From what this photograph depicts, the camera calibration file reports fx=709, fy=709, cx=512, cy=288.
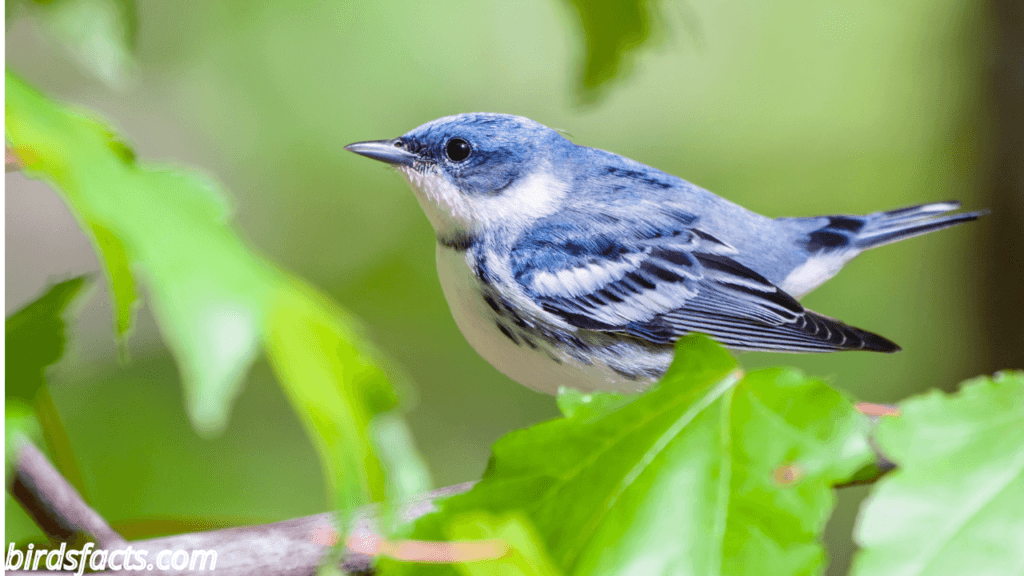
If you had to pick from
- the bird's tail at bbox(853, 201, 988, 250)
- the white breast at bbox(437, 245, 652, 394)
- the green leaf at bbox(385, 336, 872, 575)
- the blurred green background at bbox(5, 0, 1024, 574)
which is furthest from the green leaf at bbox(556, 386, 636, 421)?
the blurred green background at bbox(5, 0, 1024, 574)

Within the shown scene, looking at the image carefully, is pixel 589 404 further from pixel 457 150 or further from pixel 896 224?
pixel 896 224

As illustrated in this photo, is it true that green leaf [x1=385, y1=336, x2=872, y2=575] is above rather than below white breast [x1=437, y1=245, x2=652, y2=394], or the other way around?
above

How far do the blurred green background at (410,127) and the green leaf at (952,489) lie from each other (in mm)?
439

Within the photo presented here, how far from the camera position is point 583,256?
0.41 meters

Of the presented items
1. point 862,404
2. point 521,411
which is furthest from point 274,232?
point 862,404

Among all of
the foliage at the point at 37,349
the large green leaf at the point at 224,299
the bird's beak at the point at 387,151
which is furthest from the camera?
the bird's beak at the point at 387,151

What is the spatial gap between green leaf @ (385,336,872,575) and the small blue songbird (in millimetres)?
159

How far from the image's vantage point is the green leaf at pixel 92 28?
0.30 m

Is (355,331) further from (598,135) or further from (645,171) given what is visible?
(598,135)

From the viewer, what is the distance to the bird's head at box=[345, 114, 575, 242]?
15.5 inches

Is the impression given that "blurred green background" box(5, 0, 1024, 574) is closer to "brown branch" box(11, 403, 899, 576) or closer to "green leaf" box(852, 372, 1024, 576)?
"brown branch" box(11, 403, 899, 576)

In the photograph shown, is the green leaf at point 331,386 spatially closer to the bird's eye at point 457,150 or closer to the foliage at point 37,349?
the foliage at point 37,349

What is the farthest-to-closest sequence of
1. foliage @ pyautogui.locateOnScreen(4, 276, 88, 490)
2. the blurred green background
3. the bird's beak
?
the blurred green background, the bird's beak, foliage @ pyautogui.locateOnScreen(4, 276, 88, 490)

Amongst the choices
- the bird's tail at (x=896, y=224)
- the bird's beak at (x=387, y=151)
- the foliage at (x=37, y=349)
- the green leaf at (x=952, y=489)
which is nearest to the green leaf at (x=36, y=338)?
the foliage at (x=37, y=349)
